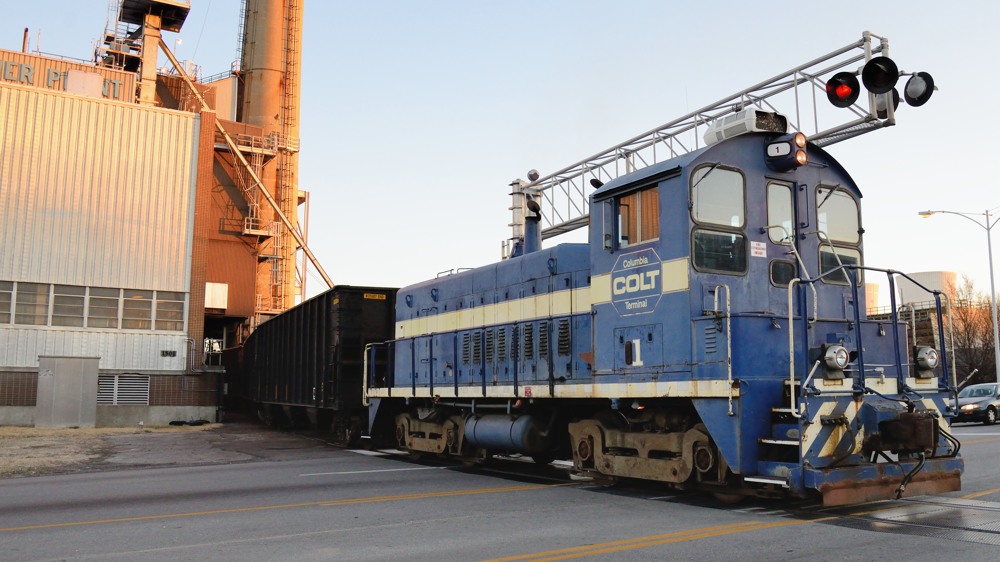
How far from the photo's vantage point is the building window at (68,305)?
2666cm

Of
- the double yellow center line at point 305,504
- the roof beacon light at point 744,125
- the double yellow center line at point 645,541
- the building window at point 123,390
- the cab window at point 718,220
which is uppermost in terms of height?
the roof beacon light at point 744,125

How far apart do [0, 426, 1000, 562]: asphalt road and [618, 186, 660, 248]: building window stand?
10.6 ft

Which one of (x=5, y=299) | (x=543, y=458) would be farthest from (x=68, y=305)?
(x=543, y=458)

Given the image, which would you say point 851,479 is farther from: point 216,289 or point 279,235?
point 279,235

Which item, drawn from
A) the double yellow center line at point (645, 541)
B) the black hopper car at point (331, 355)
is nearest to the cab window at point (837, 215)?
the double yellow center line at point (645, 541)

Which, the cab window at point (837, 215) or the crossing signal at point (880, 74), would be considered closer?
the cab window at point (837, 215)

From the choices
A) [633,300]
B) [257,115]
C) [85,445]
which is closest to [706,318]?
[633,300]

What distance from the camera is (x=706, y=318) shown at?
29.1ft

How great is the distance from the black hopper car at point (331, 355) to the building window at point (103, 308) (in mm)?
6907

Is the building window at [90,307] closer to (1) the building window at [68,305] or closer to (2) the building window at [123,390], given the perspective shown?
(1) the building window at [68,305]

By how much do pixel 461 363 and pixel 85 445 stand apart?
11.5 meters

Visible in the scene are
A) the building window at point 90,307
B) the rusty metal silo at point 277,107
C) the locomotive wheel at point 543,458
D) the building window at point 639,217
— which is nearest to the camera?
the building window at point 639,217

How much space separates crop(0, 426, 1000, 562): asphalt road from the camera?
6.67 m

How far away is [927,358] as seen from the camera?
30.4ft
